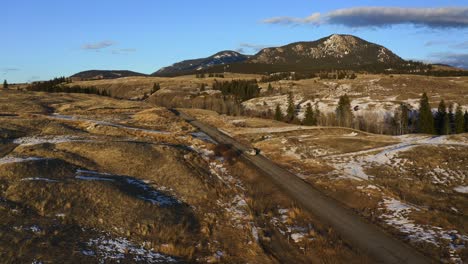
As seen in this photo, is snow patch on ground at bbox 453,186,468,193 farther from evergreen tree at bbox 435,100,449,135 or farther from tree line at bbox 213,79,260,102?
tree line at bbox 213,79,260,102

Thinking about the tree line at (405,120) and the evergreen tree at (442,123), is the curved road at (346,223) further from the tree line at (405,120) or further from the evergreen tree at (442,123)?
the tree line at (405,120)

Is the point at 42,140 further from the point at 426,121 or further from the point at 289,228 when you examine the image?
the point at 426,121

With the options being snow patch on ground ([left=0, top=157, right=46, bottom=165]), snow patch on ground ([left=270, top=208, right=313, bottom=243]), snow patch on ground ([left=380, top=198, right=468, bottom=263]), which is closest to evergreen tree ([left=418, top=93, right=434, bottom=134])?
snow patch on ground ([left=380, top=198, right=468, bottom=263])

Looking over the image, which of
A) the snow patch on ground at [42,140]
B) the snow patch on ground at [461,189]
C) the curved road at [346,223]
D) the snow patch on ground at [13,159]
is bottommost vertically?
the snow patch on ground at [461,189]

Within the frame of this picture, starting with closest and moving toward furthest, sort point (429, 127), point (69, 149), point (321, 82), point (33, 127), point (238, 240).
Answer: point (238, 240)
point (69, 149)
point (33, 127)
point (429, 127)
point (321, 82)

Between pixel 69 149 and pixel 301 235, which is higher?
pixel 69 149

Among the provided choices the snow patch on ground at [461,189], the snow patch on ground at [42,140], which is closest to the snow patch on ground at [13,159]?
the snow patch on ground at [42,140]

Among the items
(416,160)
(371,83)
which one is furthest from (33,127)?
(371,83)

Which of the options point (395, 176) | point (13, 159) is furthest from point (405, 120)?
point (13, 159)

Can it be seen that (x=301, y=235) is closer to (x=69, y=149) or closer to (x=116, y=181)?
(x=116, y=181)
